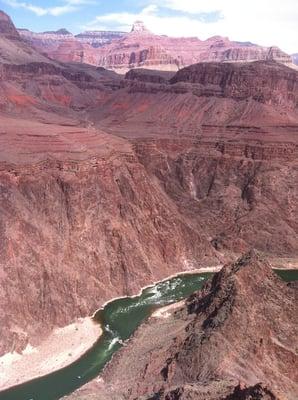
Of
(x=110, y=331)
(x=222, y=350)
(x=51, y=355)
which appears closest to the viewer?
(x=222, y=350)

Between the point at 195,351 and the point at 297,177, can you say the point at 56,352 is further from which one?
the point at 297,177

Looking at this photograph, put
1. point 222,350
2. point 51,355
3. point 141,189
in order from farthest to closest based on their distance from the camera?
point 141,189, point 51,355, point 222,350

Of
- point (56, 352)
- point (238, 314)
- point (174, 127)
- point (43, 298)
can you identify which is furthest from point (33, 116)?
point (238, 314)

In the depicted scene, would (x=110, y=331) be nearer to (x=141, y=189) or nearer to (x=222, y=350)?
(x=222, y=350)

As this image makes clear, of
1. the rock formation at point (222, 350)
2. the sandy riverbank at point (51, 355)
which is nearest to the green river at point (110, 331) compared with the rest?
the sandy riverbank at point (51, 355)

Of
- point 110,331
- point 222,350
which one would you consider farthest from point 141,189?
point 222,350

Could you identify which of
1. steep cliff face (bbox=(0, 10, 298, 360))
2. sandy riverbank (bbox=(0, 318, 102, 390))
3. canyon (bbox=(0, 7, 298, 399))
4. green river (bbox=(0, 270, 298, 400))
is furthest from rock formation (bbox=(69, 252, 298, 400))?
steep cliff face (bbox=(0, 10, 298, 360))
